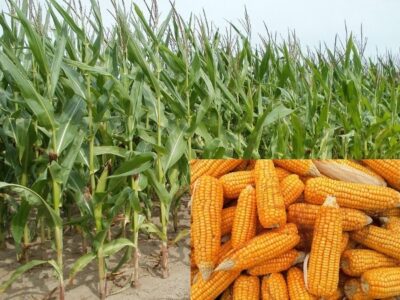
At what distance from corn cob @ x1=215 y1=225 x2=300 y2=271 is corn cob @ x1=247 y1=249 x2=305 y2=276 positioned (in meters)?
0.02

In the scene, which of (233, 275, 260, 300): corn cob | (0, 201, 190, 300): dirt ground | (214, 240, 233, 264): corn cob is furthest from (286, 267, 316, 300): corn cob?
(0, 201, 190, 300): dirt ground

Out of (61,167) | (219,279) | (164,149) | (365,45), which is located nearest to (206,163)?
(219,279)

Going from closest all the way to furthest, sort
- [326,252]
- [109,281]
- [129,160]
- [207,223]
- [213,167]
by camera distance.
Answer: [326,252] → [207,223] → [213,167] → [129,160] → [109,281]

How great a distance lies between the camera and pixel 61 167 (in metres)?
3.37

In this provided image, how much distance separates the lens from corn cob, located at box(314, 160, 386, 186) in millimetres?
1867

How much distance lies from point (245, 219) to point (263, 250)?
11cm

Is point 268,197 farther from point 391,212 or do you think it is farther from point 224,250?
point 391,212

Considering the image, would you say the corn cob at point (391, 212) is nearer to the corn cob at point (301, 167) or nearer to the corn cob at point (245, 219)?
the corn cob at point (301, 167)

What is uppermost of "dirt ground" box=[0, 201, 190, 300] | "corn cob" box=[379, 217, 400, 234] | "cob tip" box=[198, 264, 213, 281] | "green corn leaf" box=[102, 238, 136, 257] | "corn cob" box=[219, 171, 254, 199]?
"corn cob" box=[219, 171, 254, 199]

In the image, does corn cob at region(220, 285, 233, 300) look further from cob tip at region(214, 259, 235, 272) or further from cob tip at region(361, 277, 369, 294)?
cob tip at region(361, 277, 369, 294)

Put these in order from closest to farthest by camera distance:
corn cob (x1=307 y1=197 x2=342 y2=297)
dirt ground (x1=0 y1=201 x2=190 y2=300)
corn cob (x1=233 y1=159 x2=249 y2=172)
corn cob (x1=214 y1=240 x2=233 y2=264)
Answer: corn cob (x1=307 y1=197 x2=342 y2=297), corn cob (x1=214 y1=240 x2=233 y2=264), corn cob (x1=233 y1=159 x2=249 y2=172), dirt ground (x1=0 y1=201 x2=190 y2=300)

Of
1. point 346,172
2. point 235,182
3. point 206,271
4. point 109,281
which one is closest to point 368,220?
point 346,172

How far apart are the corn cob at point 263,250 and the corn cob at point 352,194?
0.14 m

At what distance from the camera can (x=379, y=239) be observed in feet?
5.82
